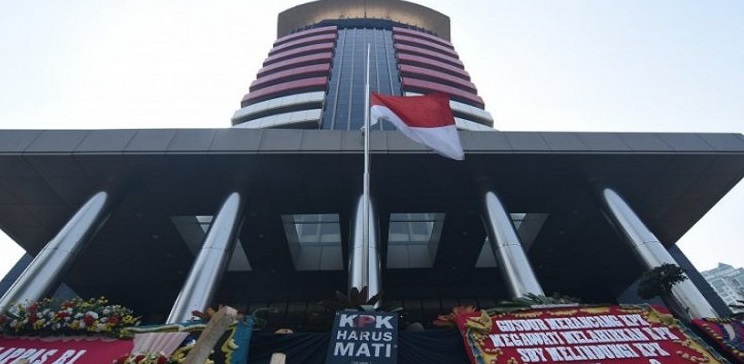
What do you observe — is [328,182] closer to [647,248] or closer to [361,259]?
[361,259]

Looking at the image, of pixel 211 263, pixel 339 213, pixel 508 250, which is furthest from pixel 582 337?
pixel 339 213

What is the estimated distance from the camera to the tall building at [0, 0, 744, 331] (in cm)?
1449

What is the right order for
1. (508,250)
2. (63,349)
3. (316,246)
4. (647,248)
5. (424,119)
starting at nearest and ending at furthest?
1. (63,349)
2. (424,119)
3. (508,250)
4. (647,248)
5. (316,246)

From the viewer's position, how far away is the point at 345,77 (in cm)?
4147

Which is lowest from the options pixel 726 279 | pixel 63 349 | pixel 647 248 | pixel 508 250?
pixel 63 349

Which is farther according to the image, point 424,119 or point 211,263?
point 211,263

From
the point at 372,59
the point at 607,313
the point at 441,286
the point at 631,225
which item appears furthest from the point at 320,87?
the point at 607,313

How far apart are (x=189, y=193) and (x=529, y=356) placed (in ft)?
46.6

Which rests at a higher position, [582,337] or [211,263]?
[211,263]

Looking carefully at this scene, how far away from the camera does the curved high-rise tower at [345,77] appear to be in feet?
117

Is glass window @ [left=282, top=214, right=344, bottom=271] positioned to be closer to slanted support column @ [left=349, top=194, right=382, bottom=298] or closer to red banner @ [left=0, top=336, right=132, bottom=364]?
slanted support column @ [left=349, top=194, right=382, bottom=298]

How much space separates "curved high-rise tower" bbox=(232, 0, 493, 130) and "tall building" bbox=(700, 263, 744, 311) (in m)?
150

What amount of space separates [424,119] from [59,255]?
1267 cm

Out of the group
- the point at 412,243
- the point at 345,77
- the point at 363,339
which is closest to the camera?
the point at 363,339
